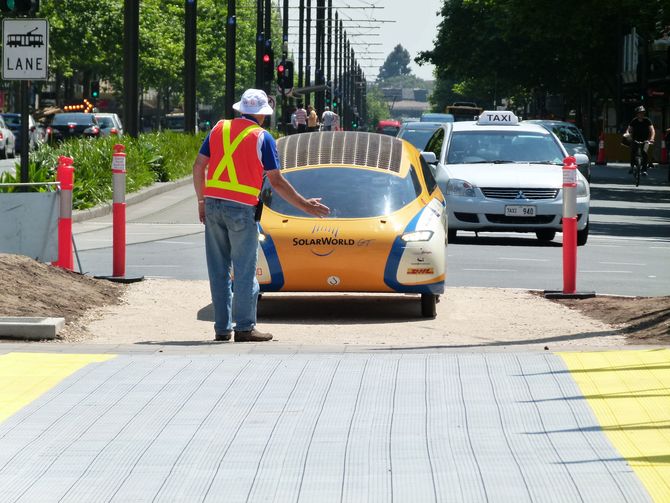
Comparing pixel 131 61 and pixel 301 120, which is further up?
pixel 131 61

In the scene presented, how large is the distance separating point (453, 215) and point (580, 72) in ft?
168

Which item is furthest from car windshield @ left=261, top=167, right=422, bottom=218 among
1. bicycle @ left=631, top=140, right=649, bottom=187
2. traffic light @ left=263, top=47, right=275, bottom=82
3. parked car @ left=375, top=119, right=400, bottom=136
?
parked car @ left=375, top=119, right=400, bottom=136

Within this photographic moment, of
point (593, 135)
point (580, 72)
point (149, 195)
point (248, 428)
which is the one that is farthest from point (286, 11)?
point (248, 428)

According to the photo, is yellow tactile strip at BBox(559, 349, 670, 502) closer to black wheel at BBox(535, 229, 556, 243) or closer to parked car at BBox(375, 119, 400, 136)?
black wheel at BBox(535, 229, 556, 243)

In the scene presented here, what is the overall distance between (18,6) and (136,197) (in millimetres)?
10436

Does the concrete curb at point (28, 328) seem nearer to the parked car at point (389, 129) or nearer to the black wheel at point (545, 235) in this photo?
the black wheel at point (545, 235)

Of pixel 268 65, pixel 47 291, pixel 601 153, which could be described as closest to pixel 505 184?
pixel 47 291

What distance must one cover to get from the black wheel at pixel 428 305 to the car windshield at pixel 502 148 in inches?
329

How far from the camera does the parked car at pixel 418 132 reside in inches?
1319

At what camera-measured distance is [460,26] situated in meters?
86.6

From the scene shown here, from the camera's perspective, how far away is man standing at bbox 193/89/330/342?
35.8 ft

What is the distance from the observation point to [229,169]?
10.9 meters

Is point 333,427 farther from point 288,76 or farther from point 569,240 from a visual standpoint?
point 288,76

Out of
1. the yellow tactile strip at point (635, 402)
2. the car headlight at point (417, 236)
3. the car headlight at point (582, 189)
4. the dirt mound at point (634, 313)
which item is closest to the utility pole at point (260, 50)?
the car headlight at point (582, 189)
